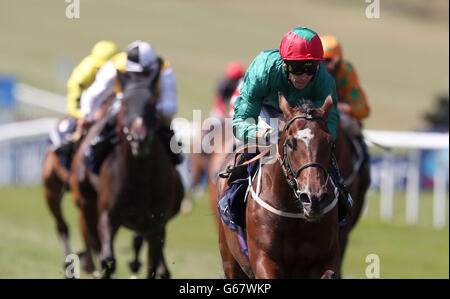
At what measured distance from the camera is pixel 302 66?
495 cm

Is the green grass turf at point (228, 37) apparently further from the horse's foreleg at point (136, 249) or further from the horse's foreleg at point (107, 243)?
the horse's foreleg at point (107, 243)

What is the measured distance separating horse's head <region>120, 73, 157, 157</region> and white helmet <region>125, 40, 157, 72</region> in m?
0.30

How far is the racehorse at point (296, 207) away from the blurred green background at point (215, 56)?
16.6ft

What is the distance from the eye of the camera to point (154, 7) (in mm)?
49000

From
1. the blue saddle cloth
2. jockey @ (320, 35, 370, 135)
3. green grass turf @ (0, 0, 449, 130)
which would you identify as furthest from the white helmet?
green grass turf @ (0, 0, 449, 130)

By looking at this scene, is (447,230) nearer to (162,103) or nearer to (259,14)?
(162,103)

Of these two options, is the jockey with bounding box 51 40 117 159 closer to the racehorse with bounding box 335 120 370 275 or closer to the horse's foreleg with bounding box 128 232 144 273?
the horse's foreleg with bounding box 128 232 144 273

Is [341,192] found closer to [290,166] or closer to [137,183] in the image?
[290,166]

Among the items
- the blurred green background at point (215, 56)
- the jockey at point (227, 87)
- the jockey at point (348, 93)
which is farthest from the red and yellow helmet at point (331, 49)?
the jockey at point (227, 87)

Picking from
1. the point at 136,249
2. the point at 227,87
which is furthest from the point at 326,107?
the point at 227,87

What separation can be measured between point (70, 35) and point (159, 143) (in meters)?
37.7

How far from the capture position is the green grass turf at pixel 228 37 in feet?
115
